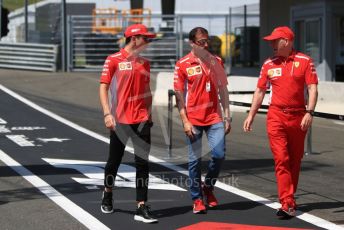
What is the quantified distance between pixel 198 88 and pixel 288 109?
99 cm

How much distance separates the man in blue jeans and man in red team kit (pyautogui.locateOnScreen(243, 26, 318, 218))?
1.94ft

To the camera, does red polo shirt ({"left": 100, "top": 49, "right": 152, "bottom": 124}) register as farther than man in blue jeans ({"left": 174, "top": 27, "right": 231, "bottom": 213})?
No

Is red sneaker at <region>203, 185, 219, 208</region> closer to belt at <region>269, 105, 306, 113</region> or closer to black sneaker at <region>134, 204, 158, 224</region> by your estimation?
black sneaker at <region>134, 204, 158, 224</region>

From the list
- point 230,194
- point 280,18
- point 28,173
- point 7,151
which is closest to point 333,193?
point 230,194

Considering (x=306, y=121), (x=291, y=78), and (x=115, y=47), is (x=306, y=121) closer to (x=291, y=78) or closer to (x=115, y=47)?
(x=291, y=78)

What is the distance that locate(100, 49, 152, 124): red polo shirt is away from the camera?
798 cm

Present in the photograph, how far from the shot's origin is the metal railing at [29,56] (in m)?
30.9

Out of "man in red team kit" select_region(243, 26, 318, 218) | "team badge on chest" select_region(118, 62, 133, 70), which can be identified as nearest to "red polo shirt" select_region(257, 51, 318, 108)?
"man in red team kit" select_region(243, 26, 318, 218)

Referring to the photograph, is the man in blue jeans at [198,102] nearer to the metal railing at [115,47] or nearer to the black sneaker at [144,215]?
the black sneaker at [144,215]

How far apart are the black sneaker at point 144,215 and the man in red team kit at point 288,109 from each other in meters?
1.36

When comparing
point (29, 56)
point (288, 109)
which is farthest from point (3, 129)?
point (29, 56)

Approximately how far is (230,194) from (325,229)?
2054 millimetres

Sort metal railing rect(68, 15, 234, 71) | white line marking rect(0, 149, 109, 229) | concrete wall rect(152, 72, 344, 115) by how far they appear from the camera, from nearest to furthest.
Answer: white line marking rect(0, 149, 109, 229) < concrete wall rect(152, 72, 344, 115) < metal railing rect(68, 15, 234, 71)

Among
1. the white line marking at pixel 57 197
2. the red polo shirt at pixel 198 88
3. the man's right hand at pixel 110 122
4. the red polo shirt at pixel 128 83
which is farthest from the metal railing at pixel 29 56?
the man's right hand at pixel 110 122
